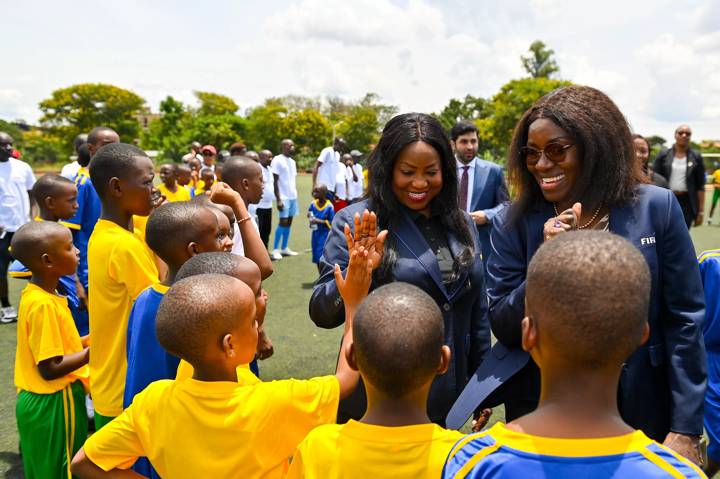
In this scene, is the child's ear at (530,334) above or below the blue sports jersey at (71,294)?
above

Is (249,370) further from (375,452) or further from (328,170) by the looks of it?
(328,170)

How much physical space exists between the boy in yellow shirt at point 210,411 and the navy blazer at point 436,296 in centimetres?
57

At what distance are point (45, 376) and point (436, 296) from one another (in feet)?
6.55

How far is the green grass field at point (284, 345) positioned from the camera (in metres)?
3.79

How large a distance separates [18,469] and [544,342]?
3.49 m

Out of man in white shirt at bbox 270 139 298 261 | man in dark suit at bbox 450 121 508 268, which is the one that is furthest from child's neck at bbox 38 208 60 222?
man in white shirt at bbox 270 139 298 261

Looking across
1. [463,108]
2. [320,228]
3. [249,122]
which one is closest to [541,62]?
[463,108]

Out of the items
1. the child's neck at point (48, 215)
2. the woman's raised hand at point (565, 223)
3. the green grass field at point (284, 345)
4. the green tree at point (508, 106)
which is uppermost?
the green tree at point (508, 106)

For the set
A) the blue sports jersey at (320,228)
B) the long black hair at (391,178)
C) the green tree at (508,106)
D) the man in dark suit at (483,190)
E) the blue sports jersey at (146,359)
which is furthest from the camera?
the green tree at (508,106)

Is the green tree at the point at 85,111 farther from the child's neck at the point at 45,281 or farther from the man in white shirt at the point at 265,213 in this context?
the child's neck at the point at 45,281

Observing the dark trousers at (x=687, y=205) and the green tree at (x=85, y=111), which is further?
the green tree at (x=85, y=111)

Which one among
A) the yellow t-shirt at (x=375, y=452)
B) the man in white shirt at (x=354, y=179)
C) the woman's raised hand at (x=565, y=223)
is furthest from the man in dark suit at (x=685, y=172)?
the yellow t-shirt at (x=375, y=452)

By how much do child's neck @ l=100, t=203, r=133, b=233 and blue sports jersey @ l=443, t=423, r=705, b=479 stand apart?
2295 millimetres

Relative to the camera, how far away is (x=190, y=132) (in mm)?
56000
